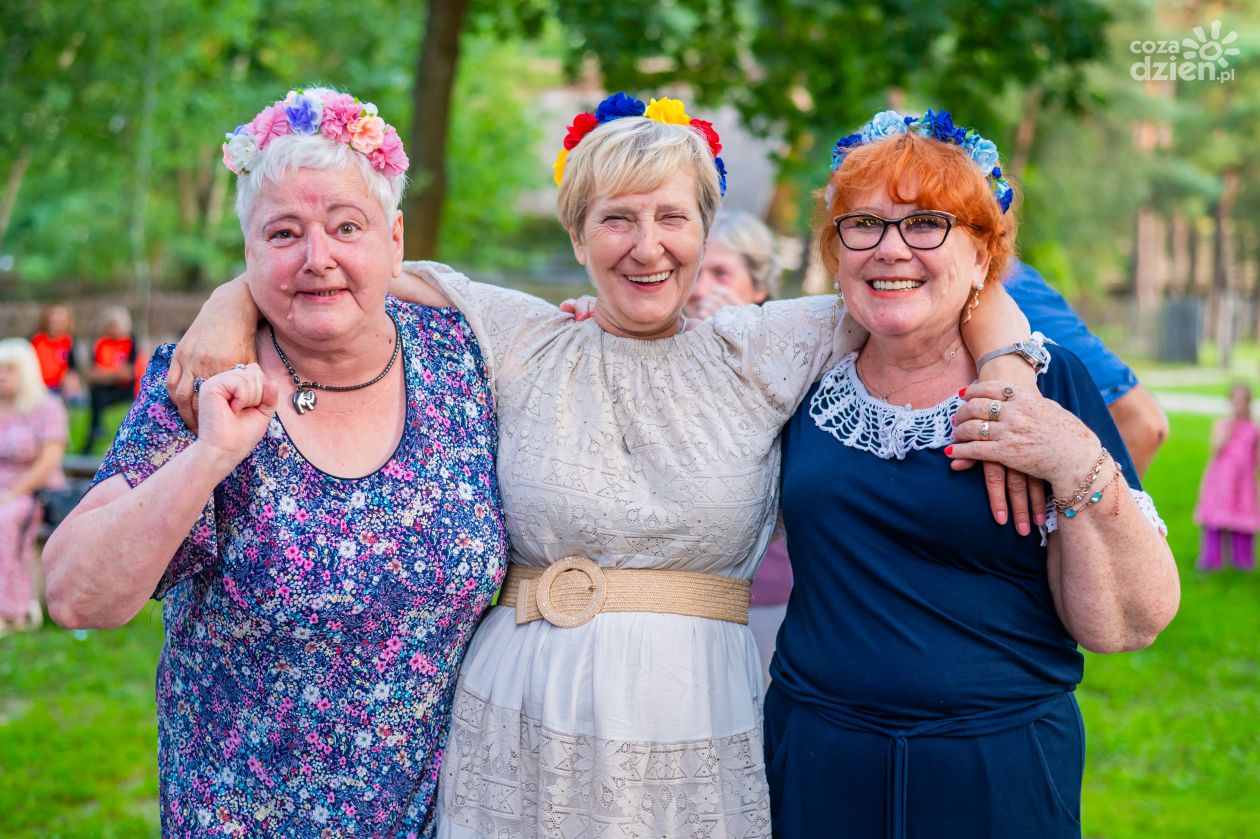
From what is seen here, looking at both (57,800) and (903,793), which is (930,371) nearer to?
(903,793)

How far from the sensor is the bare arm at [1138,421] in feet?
10.2

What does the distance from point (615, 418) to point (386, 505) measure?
0.55 m

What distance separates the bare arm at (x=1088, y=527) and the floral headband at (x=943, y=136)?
465 mm

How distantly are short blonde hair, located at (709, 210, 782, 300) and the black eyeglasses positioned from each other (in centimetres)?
156

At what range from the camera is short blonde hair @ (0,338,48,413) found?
26.0 ft

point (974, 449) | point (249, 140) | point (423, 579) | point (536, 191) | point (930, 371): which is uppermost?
point (536, 191)

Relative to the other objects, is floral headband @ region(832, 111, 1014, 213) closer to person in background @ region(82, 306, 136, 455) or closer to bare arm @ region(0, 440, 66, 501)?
bare arm @ region(0, 440, 66, 501)

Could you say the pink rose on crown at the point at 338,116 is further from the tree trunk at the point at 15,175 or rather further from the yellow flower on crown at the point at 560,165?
the tree trunk at the point at 15,175

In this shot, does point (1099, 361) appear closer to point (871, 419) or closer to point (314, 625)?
point (871, 419)

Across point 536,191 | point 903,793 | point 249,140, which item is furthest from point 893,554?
point 536,191

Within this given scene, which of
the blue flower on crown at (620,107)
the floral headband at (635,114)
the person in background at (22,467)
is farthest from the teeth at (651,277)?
the person in background at (22,467)

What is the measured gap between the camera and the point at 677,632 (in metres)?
2.58

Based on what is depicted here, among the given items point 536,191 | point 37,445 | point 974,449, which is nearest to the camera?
point 974,449

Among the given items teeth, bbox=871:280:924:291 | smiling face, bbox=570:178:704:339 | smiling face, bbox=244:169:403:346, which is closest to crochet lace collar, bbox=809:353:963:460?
teeth, bbox=871:280:924:291
